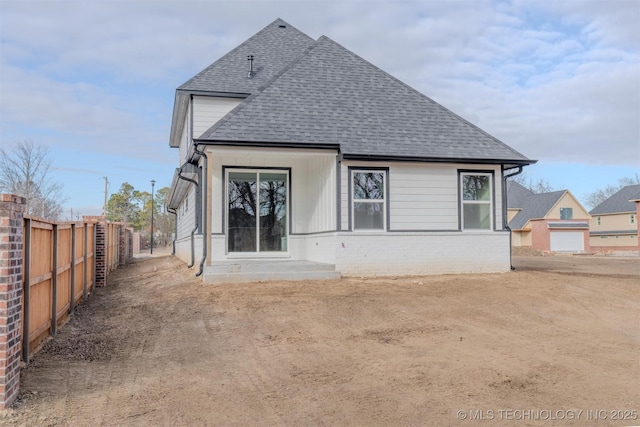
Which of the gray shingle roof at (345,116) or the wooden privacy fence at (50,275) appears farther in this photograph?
the gray shingle roof at (345,116)

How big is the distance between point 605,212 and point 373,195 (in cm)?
4782

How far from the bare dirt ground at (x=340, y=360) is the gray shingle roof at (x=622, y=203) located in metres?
44.4

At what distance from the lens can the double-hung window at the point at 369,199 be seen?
40.0ft

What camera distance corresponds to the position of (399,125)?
43.5ft

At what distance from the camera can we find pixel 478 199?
13.1m

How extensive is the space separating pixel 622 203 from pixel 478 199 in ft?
145

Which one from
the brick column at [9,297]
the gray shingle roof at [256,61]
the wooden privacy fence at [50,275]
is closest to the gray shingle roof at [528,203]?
the gray shingle roof at [256,61]

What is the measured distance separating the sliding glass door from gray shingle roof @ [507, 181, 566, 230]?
33353 millimetres

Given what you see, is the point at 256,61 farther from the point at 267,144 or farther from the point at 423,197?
the point at 423,197

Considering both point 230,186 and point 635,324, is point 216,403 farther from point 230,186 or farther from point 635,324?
point 230,186

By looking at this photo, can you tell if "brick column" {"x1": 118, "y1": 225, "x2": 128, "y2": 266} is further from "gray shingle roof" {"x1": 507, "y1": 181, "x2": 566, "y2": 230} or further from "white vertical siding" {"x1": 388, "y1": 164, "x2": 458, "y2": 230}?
"gray shingle roof" {"x1": 507, "y1": 181, "x2": 566, "y2": 230}

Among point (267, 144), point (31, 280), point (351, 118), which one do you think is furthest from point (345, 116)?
point (31, 280)

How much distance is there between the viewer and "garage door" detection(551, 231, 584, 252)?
1606 inches

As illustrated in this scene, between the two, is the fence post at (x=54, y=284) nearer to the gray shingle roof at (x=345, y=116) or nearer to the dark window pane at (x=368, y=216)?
the gray shingle roof at (x=345, y=116)
